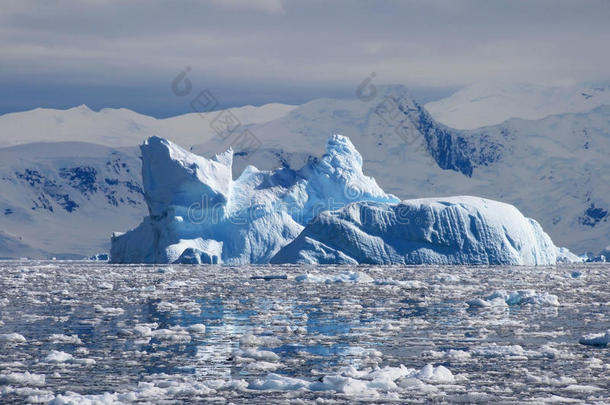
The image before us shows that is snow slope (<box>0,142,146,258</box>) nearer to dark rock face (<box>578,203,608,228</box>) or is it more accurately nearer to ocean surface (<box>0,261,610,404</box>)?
dark rock face (<box>578,203,608,228</box>)

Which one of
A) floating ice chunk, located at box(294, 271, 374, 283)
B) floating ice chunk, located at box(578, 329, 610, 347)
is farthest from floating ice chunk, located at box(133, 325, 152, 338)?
floating ice chunk, located at box(294, 271, 374, 283)

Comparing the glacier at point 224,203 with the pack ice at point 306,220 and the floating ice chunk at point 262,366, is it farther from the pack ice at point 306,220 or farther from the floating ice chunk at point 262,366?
the floating ice chunk at point 262,366

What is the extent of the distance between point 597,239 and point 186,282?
106487mm

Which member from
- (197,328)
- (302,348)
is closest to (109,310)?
(197,328)

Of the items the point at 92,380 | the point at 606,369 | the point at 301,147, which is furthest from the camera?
the point at 301,147

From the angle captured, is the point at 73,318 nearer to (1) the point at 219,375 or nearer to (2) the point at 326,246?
(1) the point at 219,375

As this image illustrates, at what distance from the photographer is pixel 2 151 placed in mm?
163875

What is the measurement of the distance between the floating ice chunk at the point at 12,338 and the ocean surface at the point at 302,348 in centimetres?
5

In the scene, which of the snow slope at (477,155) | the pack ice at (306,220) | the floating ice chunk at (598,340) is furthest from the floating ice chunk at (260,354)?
the snow slope at (477,155)

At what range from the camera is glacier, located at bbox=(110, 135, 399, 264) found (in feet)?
182

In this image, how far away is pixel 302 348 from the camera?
49.1 feet

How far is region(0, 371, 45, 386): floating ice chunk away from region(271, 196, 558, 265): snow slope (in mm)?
38884

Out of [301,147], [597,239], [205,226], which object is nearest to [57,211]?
[301,147]

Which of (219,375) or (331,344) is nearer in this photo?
(219,375)
